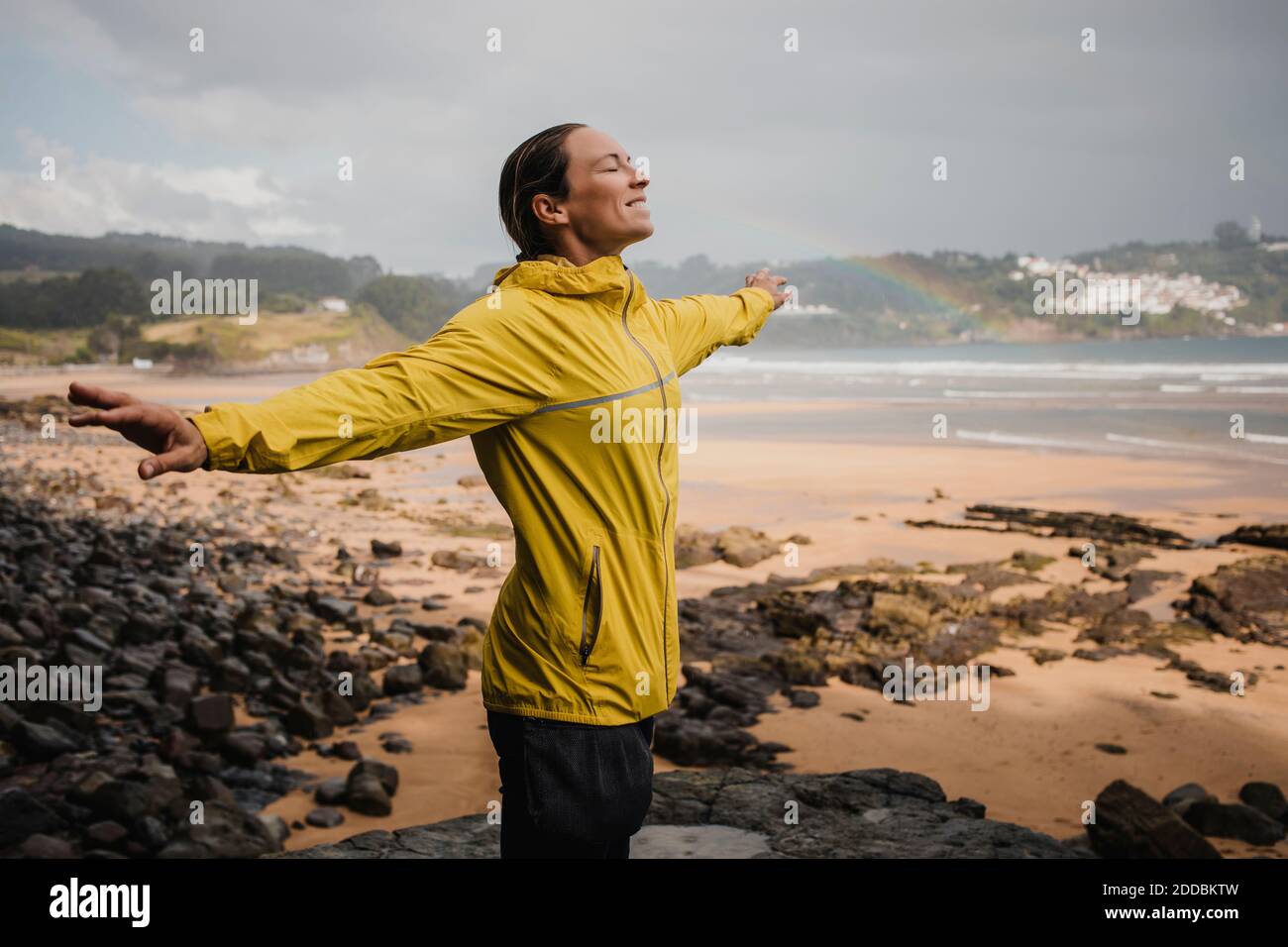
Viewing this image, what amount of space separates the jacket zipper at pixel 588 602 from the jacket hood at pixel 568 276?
55 cm

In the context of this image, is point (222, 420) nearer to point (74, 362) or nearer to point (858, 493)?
point (858, 493)

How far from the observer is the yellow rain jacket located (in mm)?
2143

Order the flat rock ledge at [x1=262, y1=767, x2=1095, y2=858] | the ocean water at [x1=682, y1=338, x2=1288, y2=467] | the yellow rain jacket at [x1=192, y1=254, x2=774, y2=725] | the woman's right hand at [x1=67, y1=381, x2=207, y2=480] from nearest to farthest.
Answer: the woman's right hand at [x1=67, y1=381, x2=207, y2=480] → the yellow rain jacket at [x1=192, y1=254, x2=774, y2=725] → the flat rock ledge at [x1=262, y1=767, x2=1095, y2=858] → the ocean water at [x1=682, y1=338, x2=1288, y2=467]

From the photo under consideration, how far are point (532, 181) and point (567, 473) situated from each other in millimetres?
656

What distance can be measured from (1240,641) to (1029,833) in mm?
5550

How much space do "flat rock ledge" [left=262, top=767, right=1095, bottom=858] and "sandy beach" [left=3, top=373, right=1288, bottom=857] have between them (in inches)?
50.2

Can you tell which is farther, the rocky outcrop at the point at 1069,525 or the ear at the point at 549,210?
the rocky outcrop at the point at 1069,525

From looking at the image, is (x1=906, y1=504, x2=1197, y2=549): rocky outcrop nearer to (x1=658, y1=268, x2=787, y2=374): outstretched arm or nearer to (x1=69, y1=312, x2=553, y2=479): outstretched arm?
(x1=658, y1=268, x2=787, y2=374): outstretched arm

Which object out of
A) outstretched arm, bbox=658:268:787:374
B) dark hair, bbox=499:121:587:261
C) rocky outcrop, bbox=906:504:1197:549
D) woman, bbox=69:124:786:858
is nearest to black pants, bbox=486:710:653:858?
woman, bbox=69:124:786:858

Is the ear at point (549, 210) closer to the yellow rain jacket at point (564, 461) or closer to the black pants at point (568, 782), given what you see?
the yellow rain jacket at point (564, 461)

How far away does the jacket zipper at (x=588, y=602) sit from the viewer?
2225mm

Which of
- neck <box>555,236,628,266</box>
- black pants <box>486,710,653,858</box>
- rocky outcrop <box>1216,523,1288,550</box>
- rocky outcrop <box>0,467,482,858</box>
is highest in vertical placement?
neck <box>555,236,628,266</box>

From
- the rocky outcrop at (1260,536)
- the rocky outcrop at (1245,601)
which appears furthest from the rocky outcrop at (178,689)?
the rocky outcrop at (1260,536)

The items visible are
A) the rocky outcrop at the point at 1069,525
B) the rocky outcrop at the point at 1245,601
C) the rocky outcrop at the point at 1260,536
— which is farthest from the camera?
the rocky outcrop at the point at 1069,525
